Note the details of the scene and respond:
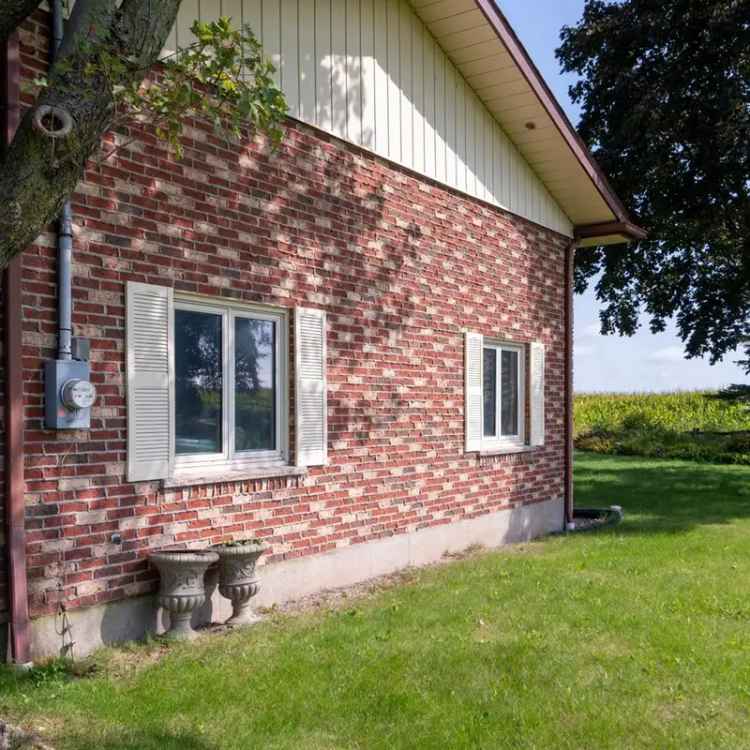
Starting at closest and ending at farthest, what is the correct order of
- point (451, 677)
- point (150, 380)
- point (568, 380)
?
point (451, 677) → point (150, 380) → point (568, 380)

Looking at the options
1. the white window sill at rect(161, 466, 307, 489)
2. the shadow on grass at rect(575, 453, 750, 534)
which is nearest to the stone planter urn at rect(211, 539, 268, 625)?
the white window sill at rect(161, 466, 307, 489)

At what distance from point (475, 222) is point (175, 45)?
491 centimetres

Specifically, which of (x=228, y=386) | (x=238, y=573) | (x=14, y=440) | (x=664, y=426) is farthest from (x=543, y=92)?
(x=664, y=426)

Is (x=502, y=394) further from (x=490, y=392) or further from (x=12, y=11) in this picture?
(x=12, y=11)

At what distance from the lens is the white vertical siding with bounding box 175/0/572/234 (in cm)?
734

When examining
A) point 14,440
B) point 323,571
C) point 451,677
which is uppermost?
point 14,440

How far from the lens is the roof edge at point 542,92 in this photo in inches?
Result: 362

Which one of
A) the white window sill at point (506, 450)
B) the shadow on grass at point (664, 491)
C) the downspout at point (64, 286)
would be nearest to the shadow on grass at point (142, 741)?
the downspout at point (64, 286)

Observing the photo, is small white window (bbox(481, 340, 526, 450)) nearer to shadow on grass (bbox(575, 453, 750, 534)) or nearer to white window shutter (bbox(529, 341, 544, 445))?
white window shutter (bbox(529, 341, 544, 445))

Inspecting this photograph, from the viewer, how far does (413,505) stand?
9062 mm

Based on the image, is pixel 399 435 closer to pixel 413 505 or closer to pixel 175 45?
pixel 413 505

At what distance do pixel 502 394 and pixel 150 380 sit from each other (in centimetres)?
610

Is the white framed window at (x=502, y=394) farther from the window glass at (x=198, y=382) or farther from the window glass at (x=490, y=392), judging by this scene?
the window glass at (x=198, y=382)

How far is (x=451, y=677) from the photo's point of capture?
5266mm
